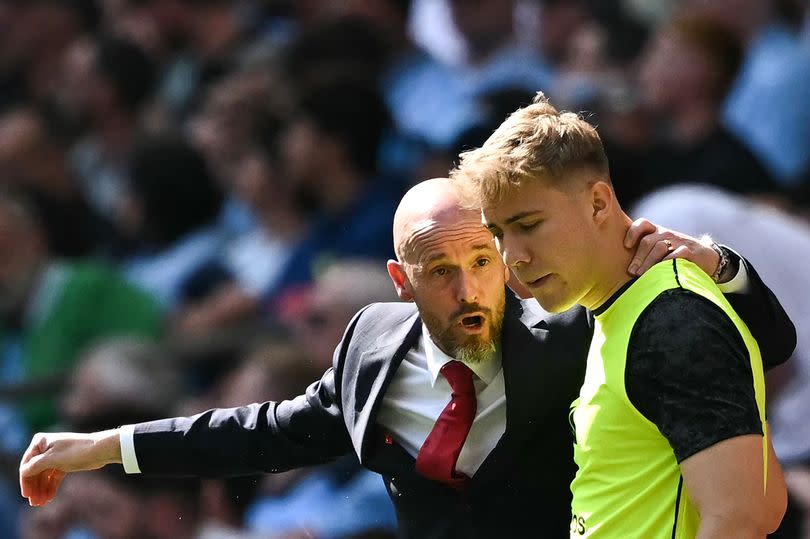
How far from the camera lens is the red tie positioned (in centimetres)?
339

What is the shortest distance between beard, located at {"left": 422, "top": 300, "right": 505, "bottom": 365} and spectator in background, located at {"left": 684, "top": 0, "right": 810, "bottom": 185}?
3.15 m

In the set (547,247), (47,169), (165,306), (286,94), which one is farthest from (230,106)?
(547,247)

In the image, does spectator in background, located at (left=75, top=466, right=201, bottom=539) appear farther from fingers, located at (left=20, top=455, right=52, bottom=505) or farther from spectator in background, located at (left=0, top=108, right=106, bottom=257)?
spectator in background, located at (left=0, top=108, right=106, bottom=257)

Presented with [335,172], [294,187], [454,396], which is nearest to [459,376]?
[454,396]

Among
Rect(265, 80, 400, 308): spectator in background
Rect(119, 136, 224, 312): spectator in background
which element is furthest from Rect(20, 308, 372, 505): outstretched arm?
Rect(119, 136, 224, 312): spectator in background

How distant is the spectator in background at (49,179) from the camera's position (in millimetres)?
8578

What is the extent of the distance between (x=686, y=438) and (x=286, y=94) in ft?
16.3

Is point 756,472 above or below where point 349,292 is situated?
above

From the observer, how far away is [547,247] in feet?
9.91

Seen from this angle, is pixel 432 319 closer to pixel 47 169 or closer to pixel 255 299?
pixel 255 299

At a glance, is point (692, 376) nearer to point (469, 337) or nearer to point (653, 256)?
point (653, 256)

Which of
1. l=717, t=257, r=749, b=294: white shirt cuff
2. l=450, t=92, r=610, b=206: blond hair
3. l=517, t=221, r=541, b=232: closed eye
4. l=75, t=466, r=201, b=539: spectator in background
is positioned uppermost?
l=450, t=92, r=610, b=206: blond hair

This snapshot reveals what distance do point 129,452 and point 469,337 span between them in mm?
857

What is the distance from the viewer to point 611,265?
10.1ft
